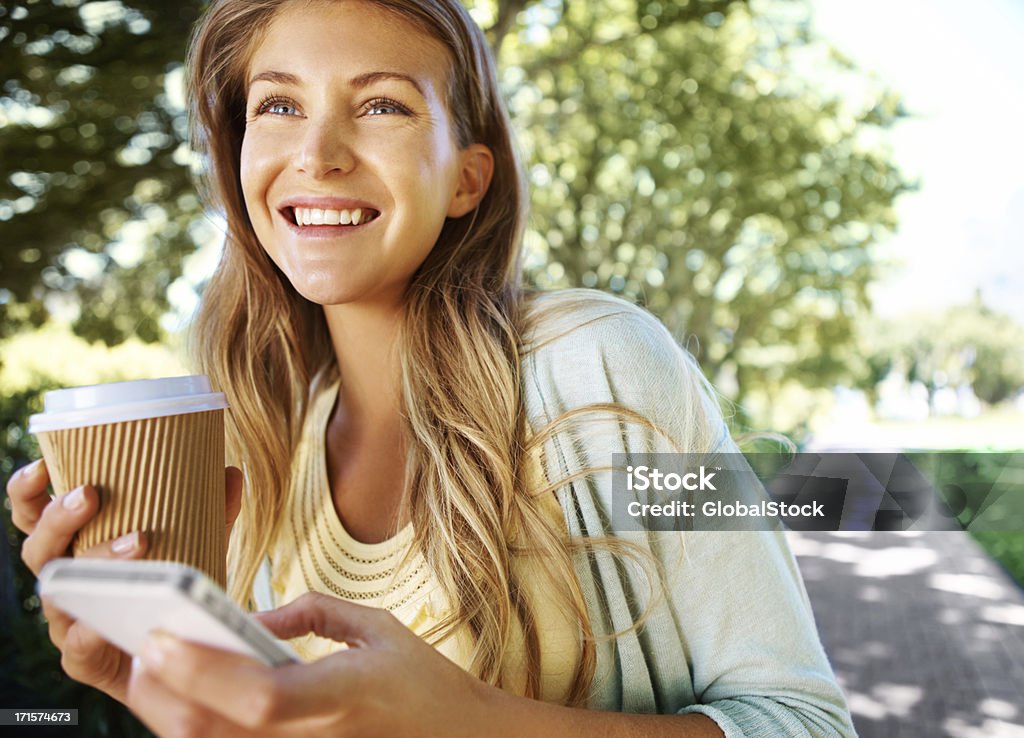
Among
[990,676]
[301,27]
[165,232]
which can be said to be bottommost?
[990,676]

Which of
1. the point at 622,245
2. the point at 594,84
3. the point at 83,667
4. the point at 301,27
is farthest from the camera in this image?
the point at 622,245

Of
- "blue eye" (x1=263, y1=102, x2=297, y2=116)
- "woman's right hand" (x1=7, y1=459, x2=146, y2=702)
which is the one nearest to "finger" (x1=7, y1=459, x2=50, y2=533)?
"woman's right hand" (x1=7, y1=459, x2=146, y2=702)

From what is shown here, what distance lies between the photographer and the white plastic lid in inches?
40.4

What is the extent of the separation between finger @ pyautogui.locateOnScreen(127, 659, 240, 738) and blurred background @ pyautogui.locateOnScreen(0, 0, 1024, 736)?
1364 mm

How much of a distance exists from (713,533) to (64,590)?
39.7 inches

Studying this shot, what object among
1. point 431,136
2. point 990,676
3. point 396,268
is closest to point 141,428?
point 396,268

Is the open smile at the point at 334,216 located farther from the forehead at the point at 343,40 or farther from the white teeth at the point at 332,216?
the forehead at the point at 343,40

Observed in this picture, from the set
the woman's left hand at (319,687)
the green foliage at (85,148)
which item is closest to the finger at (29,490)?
the woman's left hand at (319,687)

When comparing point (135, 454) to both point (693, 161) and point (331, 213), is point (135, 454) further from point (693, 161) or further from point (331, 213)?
point (693, 161)

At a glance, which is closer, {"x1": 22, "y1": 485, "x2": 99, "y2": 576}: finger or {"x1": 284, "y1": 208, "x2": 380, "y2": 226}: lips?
{"x1": 22, "y1": 485, "x2": 99, "y2": 576}: finger

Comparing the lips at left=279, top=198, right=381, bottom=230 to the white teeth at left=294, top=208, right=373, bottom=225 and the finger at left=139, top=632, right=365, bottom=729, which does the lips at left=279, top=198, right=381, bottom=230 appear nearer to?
the white teeth at left=294, top=208, right=373, bottom=225

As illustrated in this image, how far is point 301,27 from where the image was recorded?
5.24 ft

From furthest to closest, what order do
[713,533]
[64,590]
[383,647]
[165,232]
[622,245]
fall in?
[622,245]
[165,232]
[713,533]
[383,647]
[64,590]

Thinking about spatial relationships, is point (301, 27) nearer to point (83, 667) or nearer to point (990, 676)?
point (83, 667)
